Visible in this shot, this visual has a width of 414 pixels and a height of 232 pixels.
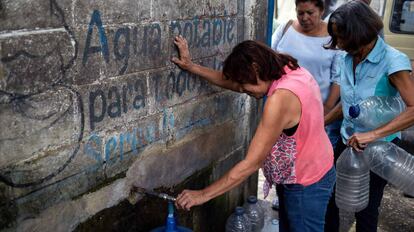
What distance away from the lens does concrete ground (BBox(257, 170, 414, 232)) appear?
4039 mm

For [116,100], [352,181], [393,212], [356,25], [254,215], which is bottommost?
[393,212]

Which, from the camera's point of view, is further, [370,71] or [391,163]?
[391,163]

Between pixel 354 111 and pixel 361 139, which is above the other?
pixel 354 111

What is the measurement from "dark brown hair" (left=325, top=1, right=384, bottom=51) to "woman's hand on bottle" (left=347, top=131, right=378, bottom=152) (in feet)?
1.81

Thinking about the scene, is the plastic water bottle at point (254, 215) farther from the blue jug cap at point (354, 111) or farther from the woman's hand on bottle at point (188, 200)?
the woman's hand on bottle at point (188, 200)

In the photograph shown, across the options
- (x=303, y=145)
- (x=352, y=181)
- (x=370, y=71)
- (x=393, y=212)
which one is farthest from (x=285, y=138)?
(x=393, y=212)

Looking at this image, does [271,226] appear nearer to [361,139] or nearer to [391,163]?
[391,163]

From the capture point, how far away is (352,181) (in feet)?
10.2

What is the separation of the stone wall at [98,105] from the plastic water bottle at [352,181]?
3.35 feet

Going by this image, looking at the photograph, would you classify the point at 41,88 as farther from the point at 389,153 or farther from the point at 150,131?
the point at 389,153

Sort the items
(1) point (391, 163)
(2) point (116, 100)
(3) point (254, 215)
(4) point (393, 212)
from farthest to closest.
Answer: (4) point (393, 212) < (3) point (254, 215) < (1) point (391, 163) < (2) point (116, 100)

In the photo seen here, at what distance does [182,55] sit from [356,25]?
1089 mm

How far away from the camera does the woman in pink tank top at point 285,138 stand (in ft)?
7.02

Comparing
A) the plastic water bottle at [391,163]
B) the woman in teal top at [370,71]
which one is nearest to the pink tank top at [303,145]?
the woman in teal top at [370,71]
